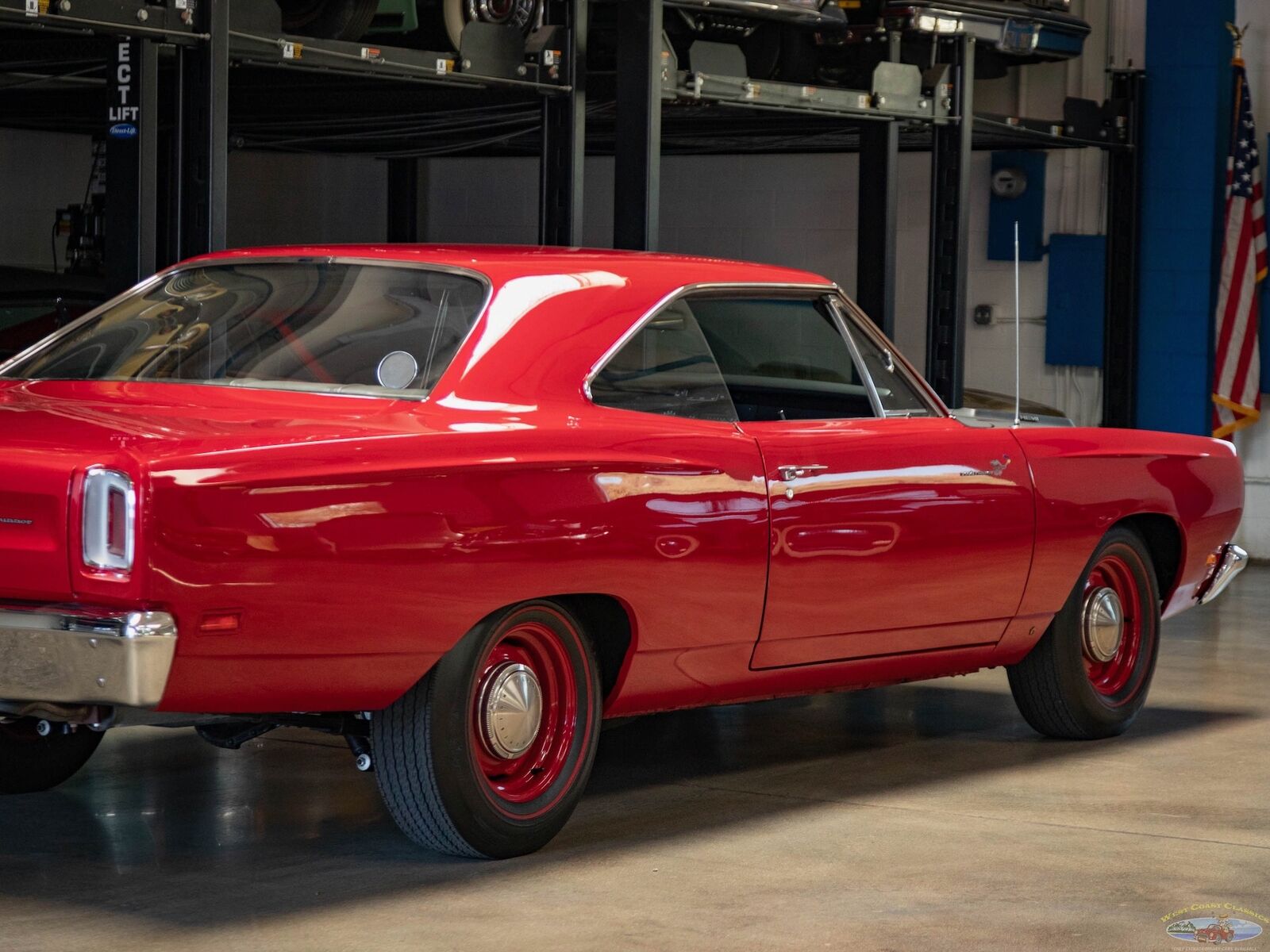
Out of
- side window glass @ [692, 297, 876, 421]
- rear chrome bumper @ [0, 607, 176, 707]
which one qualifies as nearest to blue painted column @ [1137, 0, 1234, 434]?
side window glass @ [692, 297, 876, 421]

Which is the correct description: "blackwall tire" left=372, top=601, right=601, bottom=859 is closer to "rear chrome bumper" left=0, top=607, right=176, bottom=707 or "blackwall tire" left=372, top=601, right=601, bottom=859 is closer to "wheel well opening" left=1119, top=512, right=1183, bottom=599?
"rear chrome bumper" left=0, top=607, right=176, bottom=707

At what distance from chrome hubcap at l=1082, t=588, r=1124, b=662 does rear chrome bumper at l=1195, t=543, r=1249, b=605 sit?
19.4 inches

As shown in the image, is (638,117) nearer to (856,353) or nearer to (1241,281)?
(856,353)

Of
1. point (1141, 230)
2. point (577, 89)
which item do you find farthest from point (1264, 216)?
point (577, 89)

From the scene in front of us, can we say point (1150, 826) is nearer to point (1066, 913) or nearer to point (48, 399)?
point (1066, 913)

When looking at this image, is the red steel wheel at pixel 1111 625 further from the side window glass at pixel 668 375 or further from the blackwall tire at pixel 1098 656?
the side window glass at pixel 668 375

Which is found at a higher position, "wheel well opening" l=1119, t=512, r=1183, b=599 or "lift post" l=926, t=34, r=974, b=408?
"lift post" l=926, t=34, r=974, b=408

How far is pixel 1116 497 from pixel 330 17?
3.72 m

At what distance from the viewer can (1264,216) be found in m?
12.8

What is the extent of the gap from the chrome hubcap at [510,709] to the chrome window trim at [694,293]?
0.65 metres

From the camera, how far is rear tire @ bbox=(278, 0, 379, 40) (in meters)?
7.82

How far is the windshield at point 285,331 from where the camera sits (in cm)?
441

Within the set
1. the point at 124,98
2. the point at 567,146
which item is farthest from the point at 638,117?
the point at 124,98

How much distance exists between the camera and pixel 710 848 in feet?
15.1
